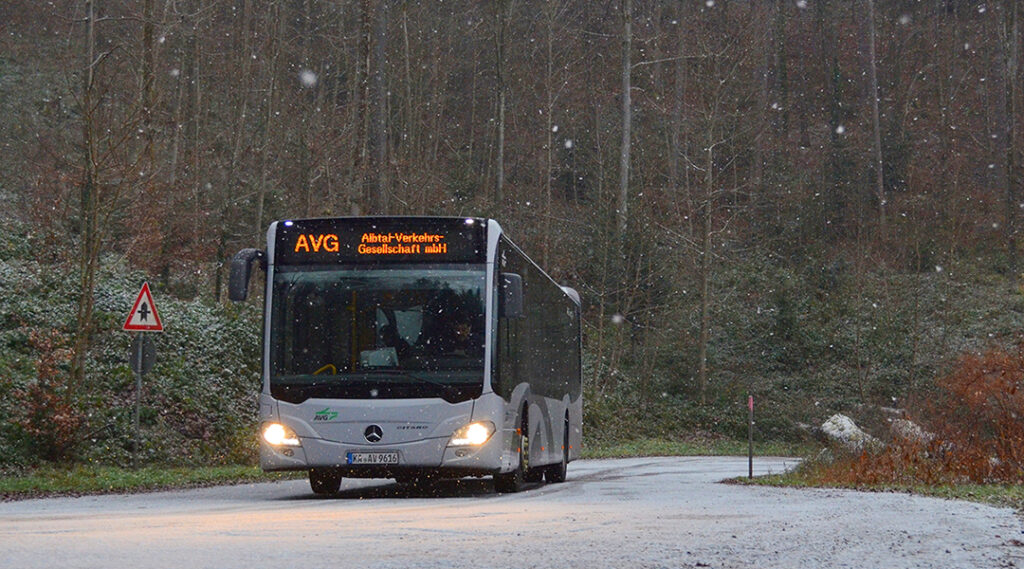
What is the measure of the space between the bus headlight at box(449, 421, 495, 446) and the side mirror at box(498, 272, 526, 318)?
4.33 feet

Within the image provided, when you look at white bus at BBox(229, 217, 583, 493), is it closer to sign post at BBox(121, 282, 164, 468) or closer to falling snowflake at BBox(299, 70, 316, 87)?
sign post at BBox(121, 282, 164, 468)

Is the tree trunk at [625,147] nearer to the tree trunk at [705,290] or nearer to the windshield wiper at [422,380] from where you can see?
the tree trunk at [705,290]

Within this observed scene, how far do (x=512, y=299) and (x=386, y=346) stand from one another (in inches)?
61.5

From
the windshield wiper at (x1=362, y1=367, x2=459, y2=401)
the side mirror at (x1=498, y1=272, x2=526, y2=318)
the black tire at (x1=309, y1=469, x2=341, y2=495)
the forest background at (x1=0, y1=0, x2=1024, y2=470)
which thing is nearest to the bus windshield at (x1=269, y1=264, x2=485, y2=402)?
the windshield wiper at (x1=362, y1=367, x2=459, y2=401)

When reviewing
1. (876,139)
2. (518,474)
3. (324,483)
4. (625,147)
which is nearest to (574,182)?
(876,139)

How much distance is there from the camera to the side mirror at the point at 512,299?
1519 cm

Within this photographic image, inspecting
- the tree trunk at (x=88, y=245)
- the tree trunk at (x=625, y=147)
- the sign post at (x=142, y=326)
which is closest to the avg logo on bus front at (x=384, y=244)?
the sign post at (x=142, y=326)

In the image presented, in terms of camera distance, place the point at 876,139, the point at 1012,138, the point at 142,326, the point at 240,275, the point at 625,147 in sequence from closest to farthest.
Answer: the point at 240,275 → the point at 142,326 → the point at 625,147 → the point at 1012,138 → the point at 876,139

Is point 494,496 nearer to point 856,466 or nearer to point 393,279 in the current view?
point 393,279

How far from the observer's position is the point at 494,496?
16.0m

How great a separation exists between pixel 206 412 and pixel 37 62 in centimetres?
2885

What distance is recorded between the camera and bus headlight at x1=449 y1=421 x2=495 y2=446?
48.4 feet

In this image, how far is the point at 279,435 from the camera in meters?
14.9

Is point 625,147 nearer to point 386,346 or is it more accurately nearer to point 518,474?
point 518,474
